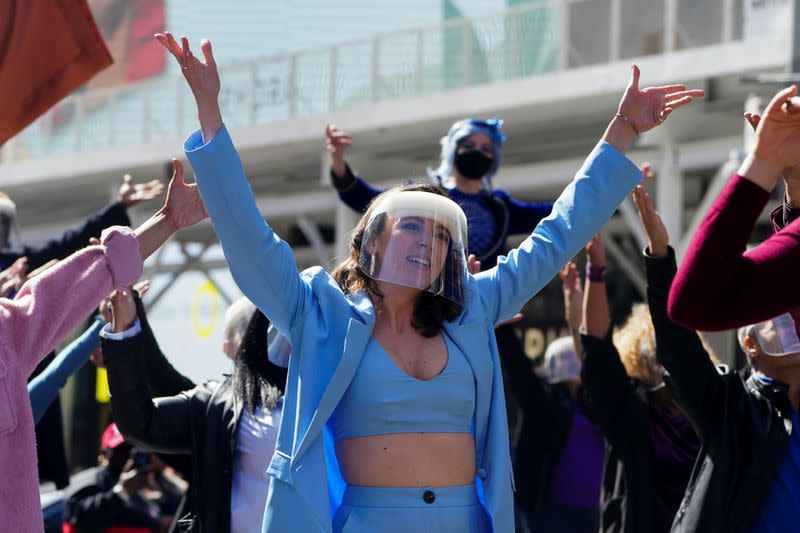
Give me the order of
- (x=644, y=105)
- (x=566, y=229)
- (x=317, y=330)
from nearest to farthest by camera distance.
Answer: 1. (x=317, y=330)
2. (x=566, y=229)
3. (x=644, y=105)

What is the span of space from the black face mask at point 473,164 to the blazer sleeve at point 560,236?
8.76 ft

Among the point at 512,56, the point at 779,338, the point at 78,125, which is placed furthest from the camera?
the point at 78,125

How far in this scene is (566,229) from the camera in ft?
12.2

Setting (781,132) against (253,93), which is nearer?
(781,132)

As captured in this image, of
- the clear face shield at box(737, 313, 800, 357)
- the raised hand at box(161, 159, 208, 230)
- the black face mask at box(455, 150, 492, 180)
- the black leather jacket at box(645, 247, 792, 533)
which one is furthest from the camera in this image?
the black face mask at box(455, 150, 492, 180)

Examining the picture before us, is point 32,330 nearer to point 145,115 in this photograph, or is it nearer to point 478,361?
point 478,361

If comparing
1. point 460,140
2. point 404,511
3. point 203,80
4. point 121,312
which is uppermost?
point 203,80

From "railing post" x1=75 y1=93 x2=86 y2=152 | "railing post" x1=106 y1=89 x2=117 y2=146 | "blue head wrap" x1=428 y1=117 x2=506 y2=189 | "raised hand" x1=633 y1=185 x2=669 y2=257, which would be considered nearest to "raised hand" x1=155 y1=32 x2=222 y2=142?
"raised hand" x1=633 y1=185 x2=669 y2=257

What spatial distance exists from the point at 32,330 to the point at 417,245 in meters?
0.96

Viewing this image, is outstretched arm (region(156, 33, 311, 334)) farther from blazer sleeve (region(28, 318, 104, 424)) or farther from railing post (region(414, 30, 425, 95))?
railing post (region(414, 30, 425, 95))

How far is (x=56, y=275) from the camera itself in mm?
3332

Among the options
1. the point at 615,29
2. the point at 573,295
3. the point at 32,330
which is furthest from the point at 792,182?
the point at 615,29

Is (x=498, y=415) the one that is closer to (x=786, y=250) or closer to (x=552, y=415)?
(x=786, y=250)

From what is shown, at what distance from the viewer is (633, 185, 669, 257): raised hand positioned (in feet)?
13.9
